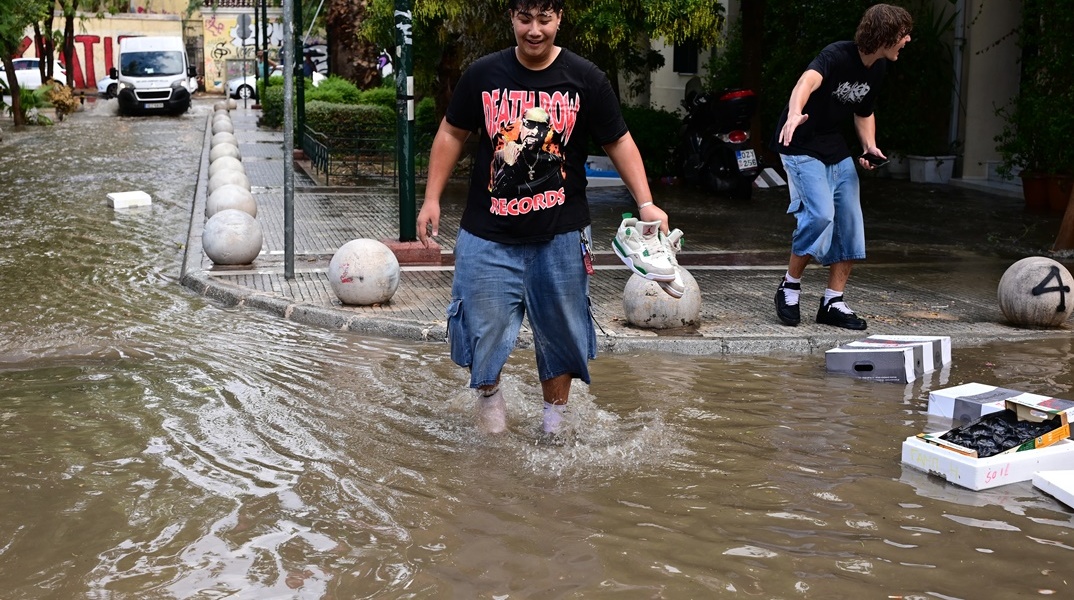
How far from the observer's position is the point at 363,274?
25.6 feet

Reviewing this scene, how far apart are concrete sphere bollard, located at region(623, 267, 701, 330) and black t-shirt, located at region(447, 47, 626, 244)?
2.47m

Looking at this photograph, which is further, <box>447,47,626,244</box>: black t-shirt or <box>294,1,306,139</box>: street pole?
<box>294,1,306,139</box>: street pole

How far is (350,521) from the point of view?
427 cm

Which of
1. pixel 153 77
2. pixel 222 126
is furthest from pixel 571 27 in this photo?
pixel 153 77

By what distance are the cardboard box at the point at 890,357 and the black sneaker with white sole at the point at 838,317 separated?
0.64 m

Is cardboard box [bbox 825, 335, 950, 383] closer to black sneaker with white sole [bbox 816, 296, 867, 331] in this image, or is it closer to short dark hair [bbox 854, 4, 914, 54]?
black sneaker with white sole [bbox 816, 296, 867, 331]

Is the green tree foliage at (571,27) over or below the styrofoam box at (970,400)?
over

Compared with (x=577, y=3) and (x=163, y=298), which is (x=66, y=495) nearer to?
(x=163, y=298)

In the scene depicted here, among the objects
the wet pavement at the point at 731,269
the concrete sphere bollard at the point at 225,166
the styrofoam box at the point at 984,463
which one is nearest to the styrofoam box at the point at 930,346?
the wet pavement at the point at 731,269

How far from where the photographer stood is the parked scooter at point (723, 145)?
14250 millimetres

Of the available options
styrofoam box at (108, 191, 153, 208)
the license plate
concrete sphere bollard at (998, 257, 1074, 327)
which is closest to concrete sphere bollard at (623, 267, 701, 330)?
concrete sphere bollard at (998, 257, 1074, 327)

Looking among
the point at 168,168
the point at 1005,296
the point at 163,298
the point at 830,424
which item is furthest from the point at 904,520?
the point at 168,168

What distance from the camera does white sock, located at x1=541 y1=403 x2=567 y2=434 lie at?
5.13 m

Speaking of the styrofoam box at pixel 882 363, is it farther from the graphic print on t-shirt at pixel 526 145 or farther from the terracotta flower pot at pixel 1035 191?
the terracotta flower pot at pixel 1035 191
